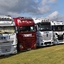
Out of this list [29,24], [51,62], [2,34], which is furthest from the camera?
[29,24]

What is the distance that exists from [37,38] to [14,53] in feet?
17.1

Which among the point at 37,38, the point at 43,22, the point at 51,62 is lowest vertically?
the point at 51,62

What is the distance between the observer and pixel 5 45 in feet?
59.6

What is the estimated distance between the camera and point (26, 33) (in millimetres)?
21281

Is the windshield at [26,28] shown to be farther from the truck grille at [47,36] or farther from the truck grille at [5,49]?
the truck grille at [5,49]

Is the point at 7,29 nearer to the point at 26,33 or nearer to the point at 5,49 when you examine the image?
the point at 5,49

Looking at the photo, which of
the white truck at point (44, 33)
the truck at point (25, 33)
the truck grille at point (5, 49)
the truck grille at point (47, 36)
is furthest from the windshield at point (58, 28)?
the truck grille at point (5, 49)

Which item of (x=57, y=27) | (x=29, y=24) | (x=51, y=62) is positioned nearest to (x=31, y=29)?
(x=29, y=24)

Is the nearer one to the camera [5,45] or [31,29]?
[5,45]

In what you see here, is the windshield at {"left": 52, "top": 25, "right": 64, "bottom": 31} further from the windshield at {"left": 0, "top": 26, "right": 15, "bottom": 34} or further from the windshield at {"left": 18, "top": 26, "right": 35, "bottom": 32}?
the windshield at {"left": 0, "top": 26, "right": 15, "bottom": 34}

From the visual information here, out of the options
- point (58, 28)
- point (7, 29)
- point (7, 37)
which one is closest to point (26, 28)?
point (7, 29)

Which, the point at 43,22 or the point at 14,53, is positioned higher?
the point at 43,22

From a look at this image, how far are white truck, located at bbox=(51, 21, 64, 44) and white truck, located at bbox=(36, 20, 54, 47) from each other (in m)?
1.23

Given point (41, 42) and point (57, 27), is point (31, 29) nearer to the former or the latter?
point (41, 42)
